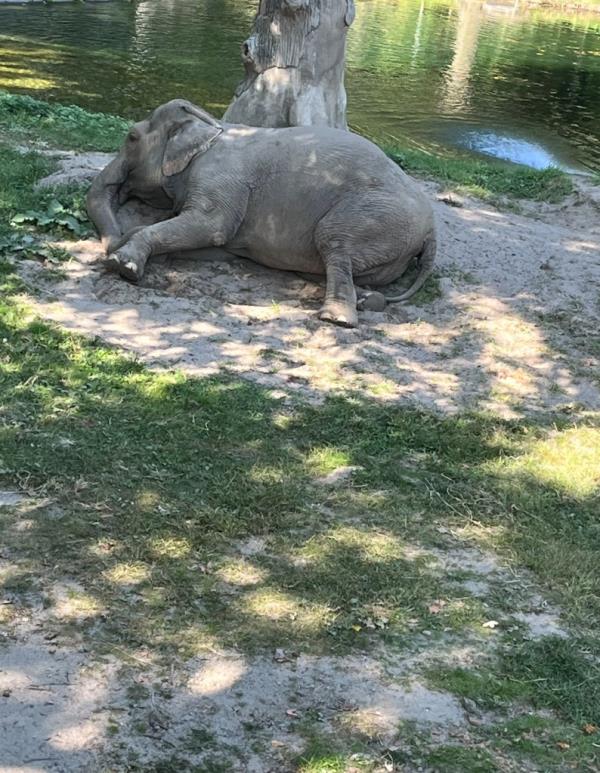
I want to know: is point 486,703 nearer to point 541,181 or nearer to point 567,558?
point 567,558

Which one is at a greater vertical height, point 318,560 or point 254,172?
point 254,172

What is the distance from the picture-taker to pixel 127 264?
6.84 meters

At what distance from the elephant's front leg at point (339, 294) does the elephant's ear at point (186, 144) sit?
4.49 feet

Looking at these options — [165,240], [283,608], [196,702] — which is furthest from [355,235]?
[196,702]

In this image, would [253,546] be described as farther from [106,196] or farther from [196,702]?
[106,196]

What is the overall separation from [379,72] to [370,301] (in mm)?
17994

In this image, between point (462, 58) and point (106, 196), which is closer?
point (106, 196)

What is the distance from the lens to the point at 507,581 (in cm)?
422

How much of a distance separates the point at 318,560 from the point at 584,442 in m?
2.18

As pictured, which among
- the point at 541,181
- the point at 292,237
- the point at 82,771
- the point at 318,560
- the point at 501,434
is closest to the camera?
the point at 82,771

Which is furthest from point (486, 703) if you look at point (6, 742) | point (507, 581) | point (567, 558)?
point (6, 742)

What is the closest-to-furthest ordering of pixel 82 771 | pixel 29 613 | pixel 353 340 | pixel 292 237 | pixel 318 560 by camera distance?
pixel 82 771 → pixel 29 613 → pixel 318 560 → pixel 353 340 → pixel 292 237

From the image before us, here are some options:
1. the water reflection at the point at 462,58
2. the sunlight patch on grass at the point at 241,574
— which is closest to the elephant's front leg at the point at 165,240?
the sunlight patch on grass at the point at 241,574

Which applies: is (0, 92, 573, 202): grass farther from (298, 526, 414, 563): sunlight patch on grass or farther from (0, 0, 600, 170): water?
(298, 526, 414, 563): sunlight patch on grass
